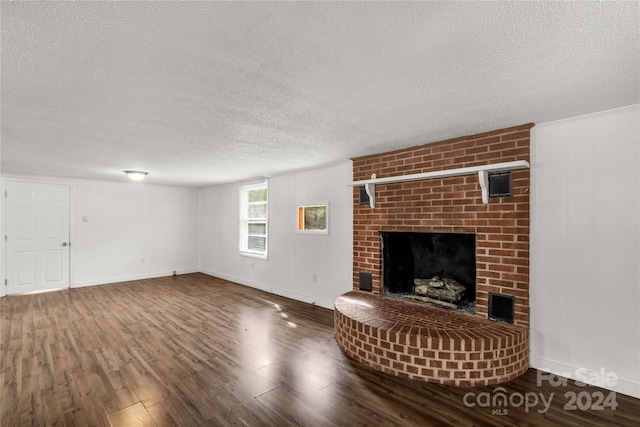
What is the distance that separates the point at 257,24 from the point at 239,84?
1.98ft

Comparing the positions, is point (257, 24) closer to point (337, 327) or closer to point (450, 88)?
point (450, 88)

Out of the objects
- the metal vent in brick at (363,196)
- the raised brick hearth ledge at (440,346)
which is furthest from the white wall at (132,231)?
the raised brick hearth ledge at (440,346)

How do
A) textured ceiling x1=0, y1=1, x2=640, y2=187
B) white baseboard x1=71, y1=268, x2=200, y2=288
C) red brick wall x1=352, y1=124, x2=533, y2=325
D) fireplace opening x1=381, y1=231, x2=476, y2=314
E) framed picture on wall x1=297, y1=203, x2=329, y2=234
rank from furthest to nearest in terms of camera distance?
white baseboard x1=71, y1=268, x2=200, y2=288, framed picture on wall x1=297, y1=203, x2=329, y2=234, fireplace opening x1=381, y1=231, x2=476, y2=314, red brick wall x1=352, y1=124, x2=533, y2=325, textured ceiling x1=0, y1=1, x2=640, y2=187

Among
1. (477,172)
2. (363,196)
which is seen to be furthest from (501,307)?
(363,196)

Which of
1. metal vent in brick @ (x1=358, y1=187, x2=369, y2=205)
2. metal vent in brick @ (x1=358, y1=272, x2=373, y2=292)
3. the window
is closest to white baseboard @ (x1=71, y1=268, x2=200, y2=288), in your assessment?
the window

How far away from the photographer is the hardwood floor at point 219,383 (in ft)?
6.70

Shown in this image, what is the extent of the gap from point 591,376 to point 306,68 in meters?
3.26

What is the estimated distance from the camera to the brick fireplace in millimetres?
2461

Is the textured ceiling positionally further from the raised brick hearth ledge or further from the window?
the window

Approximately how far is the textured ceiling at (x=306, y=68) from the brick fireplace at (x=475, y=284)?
1.21 feet

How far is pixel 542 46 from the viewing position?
1421 millimetres

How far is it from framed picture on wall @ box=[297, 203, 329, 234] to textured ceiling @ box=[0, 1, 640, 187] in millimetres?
1780

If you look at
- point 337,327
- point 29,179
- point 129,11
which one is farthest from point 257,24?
point 29,179

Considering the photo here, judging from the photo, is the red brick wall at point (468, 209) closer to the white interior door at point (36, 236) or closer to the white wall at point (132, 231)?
the white wall at point (132, 231)
